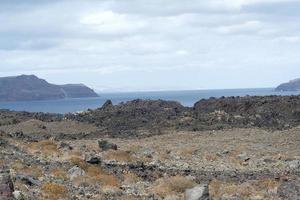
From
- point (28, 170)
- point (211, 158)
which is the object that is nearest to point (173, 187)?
point (28, 170)

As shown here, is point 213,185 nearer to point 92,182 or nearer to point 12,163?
point 92,182

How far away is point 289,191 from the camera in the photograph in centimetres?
1986

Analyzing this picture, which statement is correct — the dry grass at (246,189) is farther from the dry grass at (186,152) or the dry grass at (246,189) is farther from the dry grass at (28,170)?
the dry grass at (186,152)

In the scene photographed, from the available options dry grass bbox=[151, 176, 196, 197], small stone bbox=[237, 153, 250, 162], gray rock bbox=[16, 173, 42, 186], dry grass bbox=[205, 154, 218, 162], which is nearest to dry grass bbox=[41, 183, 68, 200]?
gray rock bbox=[16, 173, 42, 186]

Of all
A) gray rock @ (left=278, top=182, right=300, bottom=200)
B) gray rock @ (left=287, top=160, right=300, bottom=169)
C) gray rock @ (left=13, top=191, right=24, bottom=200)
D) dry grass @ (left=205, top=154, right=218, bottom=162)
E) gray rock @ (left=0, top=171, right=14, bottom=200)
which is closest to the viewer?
gray rock @ (left=0, top=171, right=14, bottom=200)

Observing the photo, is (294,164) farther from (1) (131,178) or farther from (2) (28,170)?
(2) (28,170)

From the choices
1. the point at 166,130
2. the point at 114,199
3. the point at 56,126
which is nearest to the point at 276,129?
the point at 166,130

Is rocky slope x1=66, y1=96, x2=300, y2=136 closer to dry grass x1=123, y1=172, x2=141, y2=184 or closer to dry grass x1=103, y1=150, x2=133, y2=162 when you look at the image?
dry grass x1=103, y1=150, x2=133, y2=162

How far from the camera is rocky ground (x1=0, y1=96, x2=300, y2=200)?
20.2m

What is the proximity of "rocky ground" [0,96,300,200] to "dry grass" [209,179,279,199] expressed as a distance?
0.12 ft

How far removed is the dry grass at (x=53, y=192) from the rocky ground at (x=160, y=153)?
4cm

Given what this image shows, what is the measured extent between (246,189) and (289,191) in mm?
1549

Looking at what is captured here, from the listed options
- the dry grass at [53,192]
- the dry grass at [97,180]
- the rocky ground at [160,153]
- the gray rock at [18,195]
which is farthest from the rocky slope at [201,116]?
the gray rock at [18,195]

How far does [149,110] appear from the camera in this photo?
75.0 metres
